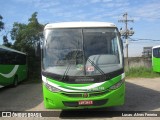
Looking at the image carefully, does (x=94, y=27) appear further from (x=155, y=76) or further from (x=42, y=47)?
(x=155, y=76)

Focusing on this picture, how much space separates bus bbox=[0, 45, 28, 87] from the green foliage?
4.05 meters

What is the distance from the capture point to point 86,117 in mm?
9281

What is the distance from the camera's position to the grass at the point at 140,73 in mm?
28094

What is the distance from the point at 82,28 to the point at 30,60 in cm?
1891

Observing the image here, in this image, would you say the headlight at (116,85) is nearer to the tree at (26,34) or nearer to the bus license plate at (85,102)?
the bus license plate at (85,102)

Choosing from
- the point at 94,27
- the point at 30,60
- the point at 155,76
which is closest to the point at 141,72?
the point at 155,76

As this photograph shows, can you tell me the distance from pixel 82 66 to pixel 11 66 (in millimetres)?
11387

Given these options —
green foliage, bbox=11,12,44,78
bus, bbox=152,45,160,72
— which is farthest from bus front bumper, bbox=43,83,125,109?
bus, bbox=152,45,160,72

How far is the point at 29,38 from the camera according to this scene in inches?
1166

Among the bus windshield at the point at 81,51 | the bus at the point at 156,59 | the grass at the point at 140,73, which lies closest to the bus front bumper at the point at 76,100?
the bus windshield at the point at 81,51

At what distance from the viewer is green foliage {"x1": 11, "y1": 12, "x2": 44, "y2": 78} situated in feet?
91.6

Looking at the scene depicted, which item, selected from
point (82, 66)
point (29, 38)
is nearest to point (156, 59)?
point (29, 38)

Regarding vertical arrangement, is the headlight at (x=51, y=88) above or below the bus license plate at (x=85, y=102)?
above

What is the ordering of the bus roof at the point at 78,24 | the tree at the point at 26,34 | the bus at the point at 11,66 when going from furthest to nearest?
1. the tree at the point at 26,34
2. the bus at the point at 11,66
3. the bus roof at the point at 78,24
